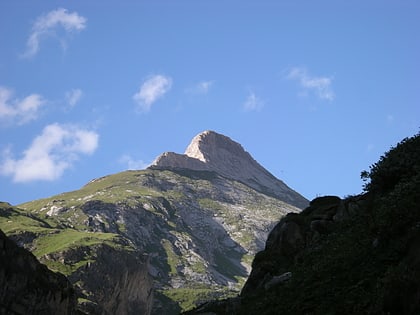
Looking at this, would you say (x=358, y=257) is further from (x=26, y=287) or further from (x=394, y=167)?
(x=26, y=287)

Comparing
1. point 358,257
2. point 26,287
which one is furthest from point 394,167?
point 26,287

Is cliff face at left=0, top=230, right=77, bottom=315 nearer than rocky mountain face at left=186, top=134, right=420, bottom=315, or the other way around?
rocky mountain face at left=186, top=134, right=420, bottom=315

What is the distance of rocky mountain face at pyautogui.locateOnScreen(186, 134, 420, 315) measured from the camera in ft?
58.9

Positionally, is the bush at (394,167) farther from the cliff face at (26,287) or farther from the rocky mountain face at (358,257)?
the cliff face at (26,287)

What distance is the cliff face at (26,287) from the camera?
90.2 meters

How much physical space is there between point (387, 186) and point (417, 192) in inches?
354

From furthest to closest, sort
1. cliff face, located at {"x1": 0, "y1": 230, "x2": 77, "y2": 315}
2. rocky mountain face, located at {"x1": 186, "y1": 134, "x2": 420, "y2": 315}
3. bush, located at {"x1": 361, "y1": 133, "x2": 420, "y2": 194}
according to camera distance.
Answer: cliff face, located at {"x1": 0, "y1": 230, "x2": 77, "y2": 315}, bush, located at {"x1": 361, "y1": 133, "x2": 420, "y2": 194}, rocky mountain face, located at {"x1": 186, "y1": 134, "x2": 420, "y2": 315}

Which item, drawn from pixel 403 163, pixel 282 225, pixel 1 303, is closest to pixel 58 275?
pixel 1 303

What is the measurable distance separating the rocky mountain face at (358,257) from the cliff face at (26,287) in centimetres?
6262

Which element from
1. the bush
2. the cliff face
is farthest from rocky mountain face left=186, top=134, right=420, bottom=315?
the cliff face

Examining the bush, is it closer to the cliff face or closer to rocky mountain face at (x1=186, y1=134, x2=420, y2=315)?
rocky mountain face at (x1=186, y1=134, x2=420, y2=315)

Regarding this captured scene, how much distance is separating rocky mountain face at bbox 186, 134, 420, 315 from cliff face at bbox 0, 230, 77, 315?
2465 inches

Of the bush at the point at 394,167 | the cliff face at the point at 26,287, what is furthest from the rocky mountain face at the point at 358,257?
the cliff face at the point at 26,287

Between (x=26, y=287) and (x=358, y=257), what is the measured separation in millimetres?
83448
